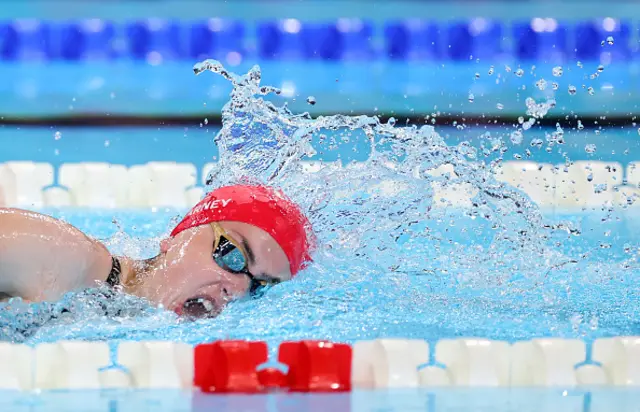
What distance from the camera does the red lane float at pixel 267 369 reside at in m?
1.59

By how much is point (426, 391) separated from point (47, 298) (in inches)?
27.1

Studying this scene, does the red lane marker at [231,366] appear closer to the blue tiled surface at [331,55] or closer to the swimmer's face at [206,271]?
the swimmer's face at [206,271]

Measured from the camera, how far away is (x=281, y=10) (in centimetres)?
658

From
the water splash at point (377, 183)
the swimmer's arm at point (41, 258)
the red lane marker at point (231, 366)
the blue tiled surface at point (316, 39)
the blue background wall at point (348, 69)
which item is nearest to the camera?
the red lane marker at point (231, 366)

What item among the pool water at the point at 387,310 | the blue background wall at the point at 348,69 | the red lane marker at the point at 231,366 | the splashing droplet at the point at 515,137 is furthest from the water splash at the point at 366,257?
the blue background wall at the point at 348,69

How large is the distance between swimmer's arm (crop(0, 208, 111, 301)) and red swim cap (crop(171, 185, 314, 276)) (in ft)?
0.73

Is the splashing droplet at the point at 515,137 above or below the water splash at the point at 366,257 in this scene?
above

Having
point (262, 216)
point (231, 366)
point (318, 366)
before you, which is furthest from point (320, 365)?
point (262, 216)

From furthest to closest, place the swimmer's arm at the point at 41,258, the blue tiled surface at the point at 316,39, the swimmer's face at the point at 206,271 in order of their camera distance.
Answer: the blue tiled surface at the point at 316,39, the swimmer's face at the point at 206,271, the swimmer's arm at the point at 41,258

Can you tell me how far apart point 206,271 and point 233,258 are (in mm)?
56

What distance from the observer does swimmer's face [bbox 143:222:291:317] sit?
1811 millimetres

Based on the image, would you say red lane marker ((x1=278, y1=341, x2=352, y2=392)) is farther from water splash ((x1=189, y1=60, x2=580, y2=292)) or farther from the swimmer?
water splash ((x1=189, y1=60, x2=580, y2=292))

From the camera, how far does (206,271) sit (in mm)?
1808

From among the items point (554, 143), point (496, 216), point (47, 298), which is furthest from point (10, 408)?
point (554, 143)
